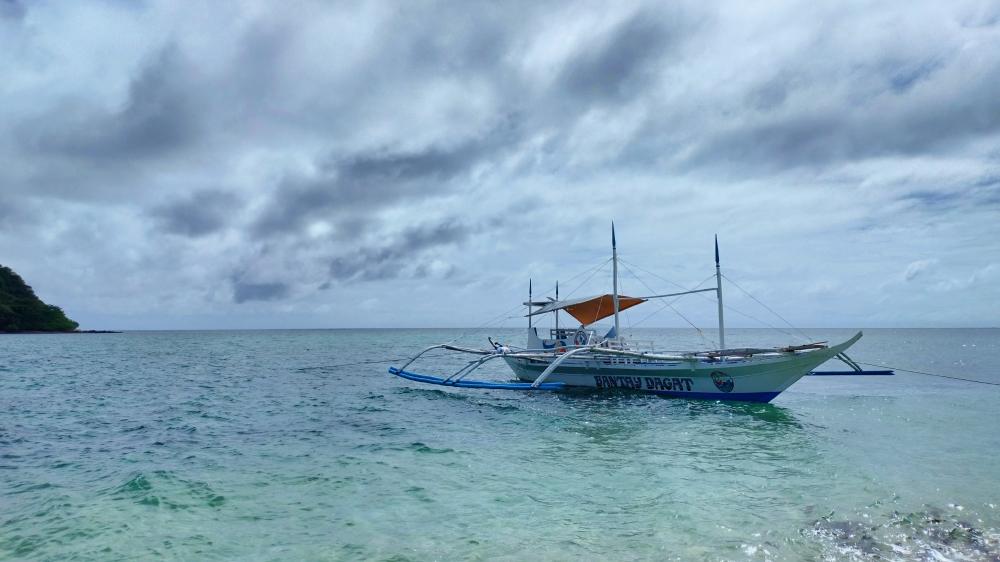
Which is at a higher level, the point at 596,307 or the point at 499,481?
the point at 596,307

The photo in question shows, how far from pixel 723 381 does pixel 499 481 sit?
14.1 m

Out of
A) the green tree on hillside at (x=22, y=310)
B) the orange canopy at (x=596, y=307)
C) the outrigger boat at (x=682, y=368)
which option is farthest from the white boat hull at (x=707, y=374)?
the green tree on hillside at (x=22, y=310)

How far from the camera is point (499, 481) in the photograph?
1139 centimetres

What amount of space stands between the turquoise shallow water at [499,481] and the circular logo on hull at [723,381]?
2.59 ft

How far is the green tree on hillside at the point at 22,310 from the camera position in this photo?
121062 mm

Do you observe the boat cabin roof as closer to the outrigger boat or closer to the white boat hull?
the outrigger boat

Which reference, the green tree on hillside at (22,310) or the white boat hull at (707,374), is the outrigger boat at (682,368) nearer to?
the white boat hull at (707,374)

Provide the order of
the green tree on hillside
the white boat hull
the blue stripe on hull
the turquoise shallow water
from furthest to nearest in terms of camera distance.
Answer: the green tree on hillside, the blue stripe on hull, the white boat hull, the turquoise shallow water

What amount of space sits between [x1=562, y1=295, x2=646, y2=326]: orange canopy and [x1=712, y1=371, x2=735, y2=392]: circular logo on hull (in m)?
8.17

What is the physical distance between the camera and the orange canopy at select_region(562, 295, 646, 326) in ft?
99.1

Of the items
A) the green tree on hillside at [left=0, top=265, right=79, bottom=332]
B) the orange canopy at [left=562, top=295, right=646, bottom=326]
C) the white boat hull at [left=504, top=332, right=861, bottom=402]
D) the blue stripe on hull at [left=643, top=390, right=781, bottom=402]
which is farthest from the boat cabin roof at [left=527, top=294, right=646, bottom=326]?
the green tree on hillside at [left=0, top=265, right=79, bottom=332]

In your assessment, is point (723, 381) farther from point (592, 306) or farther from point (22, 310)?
point (22, 310)

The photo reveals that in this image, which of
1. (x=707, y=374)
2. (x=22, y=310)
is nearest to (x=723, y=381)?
(x=707, y=374)

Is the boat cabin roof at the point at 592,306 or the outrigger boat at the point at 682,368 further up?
the boat cabin roof at the point at 592,306
